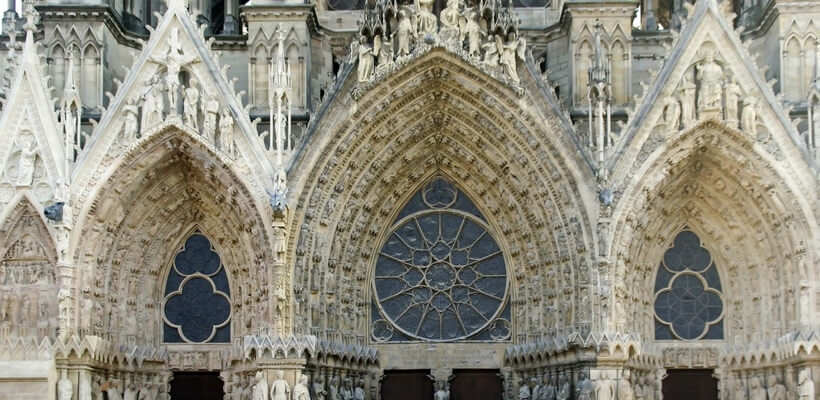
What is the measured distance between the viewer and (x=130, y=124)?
57.8 ft

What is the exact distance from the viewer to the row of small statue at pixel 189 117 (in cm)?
1756

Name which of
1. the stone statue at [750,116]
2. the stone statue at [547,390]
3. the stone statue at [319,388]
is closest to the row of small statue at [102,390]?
the stone statue at [319,388]

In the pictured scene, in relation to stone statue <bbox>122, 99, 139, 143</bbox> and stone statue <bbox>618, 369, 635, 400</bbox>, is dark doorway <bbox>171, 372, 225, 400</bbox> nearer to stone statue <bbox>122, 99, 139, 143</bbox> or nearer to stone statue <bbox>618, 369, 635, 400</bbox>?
stone statue <bbox>122, 99, 139, 143</bbox>

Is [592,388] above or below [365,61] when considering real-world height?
below

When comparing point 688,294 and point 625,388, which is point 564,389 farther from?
point 688,294

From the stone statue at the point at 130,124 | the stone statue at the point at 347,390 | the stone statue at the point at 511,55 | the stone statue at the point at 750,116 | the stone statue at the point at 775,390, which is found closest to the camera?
the stone statue at the point at 775,390

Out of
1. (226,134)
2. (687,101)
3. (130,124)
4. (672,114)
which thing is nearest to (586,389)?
(672,114)

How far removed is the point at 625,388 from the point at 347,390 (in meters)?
4.36

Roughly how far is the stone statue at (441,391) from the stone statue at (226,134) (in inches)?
200

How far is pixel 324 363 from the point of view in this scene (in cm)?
1773

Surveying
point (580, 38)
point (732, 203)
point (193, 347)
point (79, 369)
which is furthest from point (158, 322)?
point (732, 203)

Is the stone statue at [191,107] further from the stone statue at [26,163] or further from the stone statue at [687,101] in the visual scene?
the stone statue at [687,101]

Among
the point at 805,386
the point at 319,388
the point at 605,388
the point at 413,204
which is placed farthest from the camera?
the point at 413,204

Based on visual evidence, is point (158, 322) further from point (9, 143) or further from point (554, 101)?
point (554, 101)
